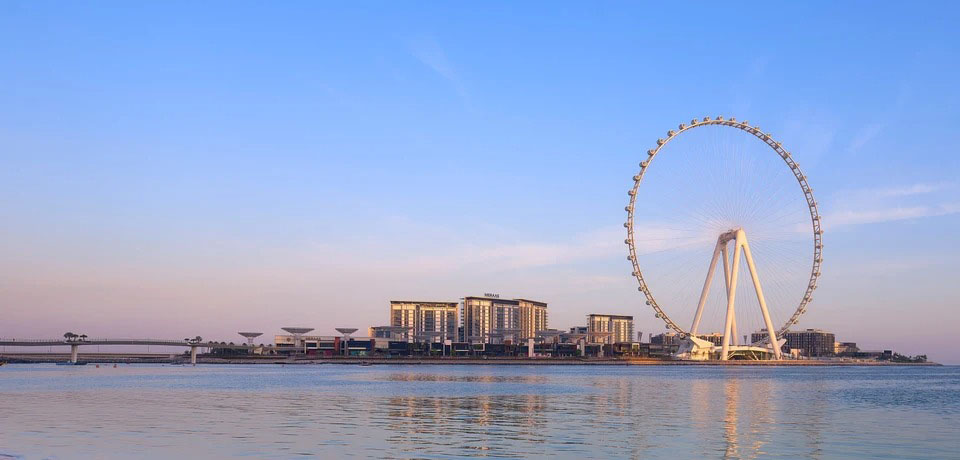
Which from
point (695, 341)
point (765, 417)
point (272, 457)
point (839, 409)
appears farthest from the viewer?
point (695, 341)

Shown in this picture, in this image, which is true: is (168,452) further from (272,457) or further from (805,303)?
(805,303)

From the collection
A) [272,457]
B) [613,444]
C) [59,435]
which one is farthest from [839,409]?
[59,435]

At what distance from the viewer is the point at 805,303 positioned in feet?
588

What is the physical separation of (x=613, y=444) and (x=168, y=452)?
15.8 m

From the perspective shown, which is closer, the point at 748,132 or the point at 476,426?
the point at 476,426

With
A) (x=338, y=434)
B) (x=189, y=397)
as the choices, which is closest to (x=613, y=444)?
(x=338, y=434)

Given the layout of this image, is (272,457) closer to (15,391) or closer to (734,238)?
(15,391)

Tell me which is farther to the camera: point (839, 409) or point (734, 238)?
point (734, 238)

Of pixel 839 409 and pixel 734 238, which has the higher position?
pixel 734 238

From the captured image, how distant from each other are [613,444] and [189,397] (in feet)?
133

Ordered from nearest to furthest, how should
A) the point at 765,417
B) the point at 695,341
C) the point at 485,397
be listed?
the point at 765,417 < the point at 485,397 < the point at 695,341

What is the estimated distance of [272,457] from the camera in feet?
96.2

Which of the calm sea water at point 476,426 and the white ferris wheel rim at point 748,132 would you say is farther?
the white ferris wheel rim at point 748,132

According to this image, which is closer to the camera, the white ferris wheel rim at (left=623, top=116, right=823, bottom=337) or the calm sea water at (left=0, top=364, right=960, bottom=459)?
the calm sea water at (left=0, top=364, right=960, bottom=459)
